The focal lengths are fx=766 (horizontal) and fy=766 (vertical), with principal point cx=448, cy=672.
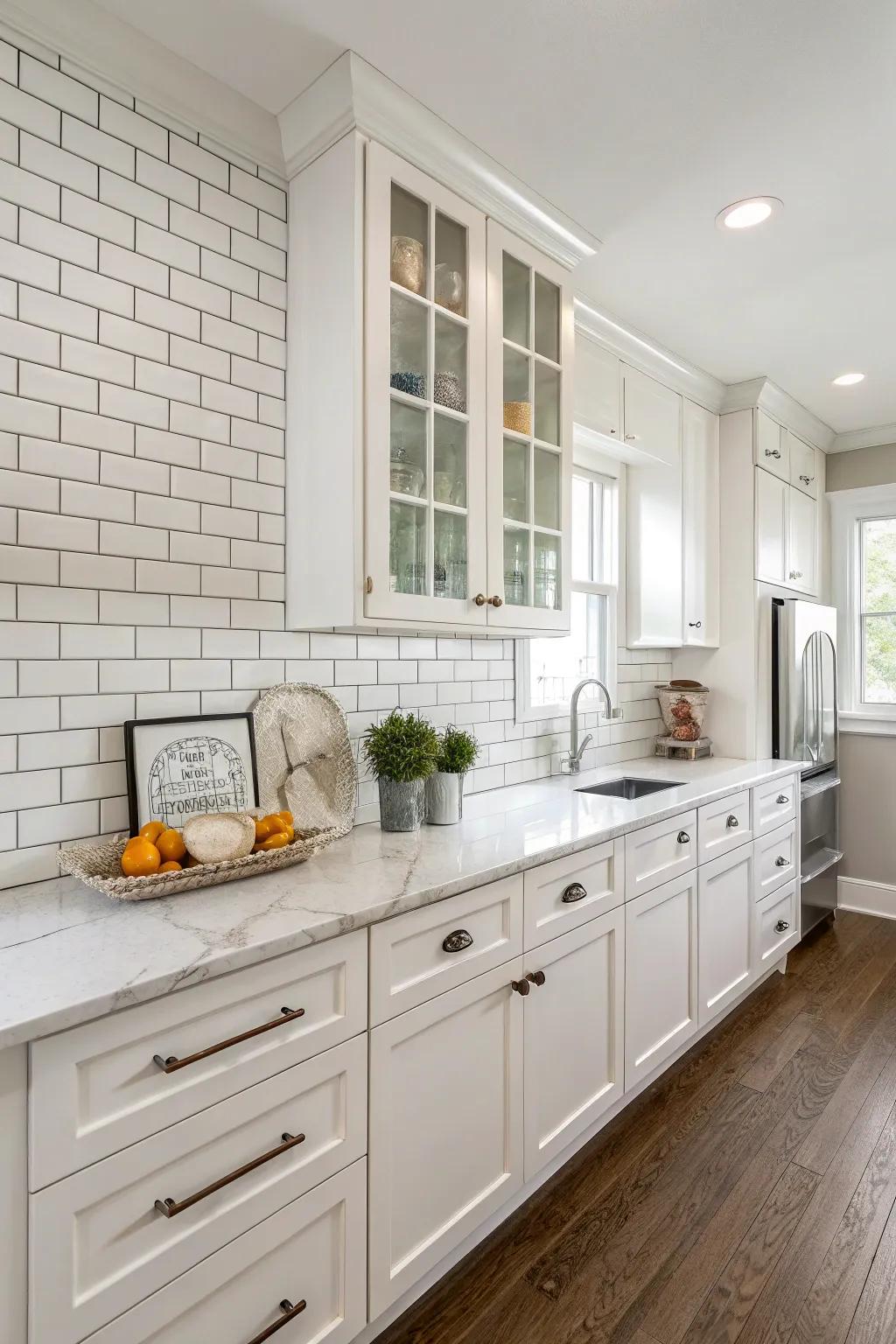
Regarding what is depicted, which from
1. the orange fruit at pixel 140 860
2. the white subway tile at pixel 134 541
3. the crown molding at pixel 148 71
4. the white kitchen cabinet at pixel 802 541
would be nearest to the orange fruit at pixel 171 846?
the orange fruit at pixel 140 860

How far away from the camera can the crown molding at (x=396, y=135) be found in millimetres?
1671

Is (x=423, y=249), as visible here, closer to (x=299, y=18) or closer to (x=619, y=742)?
(x=299, y=18)

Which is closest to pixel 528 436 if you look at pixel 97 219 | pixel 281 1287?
Answer: pixel 97 219

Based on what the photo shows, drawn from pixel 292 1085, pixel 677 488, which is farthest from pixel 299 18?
pixel 677 488

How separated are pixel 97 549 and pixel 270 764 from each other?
0.61m

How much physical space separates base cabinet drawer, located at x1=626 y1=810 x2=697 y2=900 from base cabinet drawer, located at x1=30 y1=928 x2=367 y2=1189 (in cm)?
103

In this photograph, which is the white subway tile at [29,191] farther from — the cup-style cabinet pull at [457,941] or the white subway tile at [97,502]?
the cup-style cabinet pull at [457,941]

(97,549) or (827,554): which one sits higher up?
(827,554)

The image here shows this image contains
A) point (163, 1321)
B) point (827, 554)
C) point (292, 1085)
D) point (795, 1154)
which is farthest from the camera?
point (827, 554)

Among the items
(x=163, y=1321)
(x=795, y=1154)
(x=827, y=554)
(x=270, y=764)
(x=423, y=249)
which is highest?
(x=423, y=249)

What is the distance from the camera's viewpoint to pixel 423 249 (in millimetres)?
1885

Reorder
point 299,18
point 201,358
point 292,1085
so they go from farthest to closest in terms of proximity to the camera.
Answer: point 201,358 → point 299,18 → point 292,1085

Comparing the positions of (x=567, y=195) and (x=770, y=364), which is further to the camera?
(x=770, y=364)

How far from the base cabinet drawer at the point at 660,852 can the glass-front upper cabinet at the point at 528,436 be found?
0.66m
